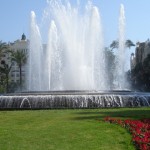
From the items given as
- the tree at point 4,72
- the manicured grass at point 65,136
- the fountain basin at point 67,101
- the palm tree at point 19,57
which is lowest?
the manicured grass at point 65,136

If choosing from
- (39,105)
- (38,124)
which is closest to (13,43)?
(39,105)

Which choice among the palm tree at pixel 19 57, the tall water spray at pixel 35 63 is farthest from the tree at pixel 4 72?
the tall water spray at pixel 35 63

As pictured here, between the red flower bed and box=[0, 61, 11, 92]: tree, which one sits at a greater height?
box=[0, 61, 11, 92]: tree

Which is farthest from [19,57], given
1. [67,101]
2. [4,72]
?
[67,101]

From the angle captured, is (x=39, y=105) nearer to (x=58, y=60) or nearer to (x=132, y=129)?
(x=132, y=129)

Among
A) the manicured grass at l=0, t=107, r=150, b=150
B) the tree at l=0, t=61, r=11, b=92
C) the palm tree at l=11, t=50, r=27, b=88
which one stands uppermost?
the palm tree at l=11, t=50, r=27, b=88

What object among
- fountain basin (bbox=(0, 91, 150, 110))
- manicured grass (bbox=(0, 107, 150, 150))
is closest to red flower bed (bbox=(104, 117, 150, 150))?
manicured grass (bbox=(0, 107, 150, 150))

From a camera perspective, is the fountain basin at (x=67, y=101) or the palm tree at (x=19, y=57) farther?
the palm tree at (x=19, y=57)

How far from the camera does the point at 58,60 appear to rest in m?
36.6

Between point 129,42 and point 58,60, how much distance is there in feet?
160

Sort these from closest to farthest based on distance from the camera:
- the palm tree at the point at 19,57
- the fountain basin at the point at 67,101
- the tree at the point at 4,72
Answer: the fountain basin at the point at 67,101 → the palm tree at the point at 19,57 → the tree at the point at 4,72

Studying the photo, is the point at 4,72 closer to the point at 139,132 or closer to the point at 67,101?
the point at 67,101

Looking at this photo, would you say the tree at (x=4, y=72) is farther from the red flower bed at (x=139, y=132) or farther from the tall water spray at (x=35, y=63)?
the red flower bed at (x=139, y=132)

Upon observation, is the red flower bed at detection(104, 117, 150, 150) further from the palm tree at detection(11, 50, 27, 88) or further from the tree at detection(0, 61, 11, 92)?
the tree at detection(0, 61, 11, 92)
